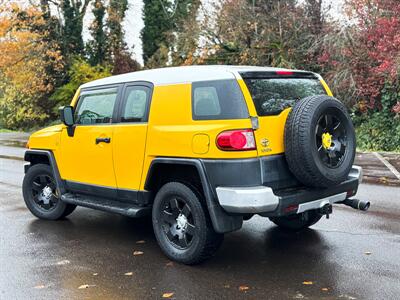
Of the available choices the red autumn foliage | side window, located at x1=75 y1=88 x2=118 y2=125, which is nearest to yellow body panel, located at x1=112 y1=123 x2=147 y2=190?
side window, located at x1=75 y1=88 x2=118 y2=125

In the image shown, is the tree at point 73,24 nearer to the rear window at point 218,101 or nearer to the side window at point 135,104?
the side window at point 135,104

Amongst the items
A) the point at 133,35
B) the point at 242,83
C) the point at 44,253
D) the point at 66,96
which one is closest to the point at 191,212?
the point at 242,83

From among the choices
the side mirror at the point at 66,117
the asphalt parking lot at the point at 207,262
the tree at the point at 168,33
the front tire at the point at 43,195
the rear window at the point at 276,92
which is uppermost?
the tree at the point at 168,33

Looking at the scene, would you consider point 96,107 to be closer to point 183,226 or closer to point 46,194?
point 46,194

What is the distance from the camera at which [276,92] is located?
15.8 feet

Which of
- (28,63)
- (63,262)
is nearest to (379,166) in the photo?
(63,262)

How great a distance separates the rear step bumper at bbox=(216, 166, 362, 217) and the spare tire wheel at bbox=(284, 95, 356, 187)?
161 millimetres

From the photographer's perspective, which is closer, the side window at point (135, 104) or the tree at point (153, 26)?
Result: the side window at point (135, 104)

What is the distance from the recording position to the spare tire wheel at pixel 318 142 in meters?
4.39

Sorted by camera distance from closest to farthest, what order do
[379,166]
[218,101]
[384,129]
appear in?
[218,101] < [379,166] < [384,129]

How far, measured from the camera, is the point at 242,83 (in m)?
4.54

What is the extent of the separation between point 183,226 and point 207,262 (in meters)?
0.45

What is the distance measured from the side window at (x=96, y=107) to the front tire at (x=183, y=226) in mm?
1315

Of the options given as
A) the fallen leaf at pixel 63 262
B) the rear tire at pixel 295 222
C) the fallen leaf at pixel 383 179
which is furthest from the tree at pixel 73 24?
the fallen leaf at pixel 63 262
